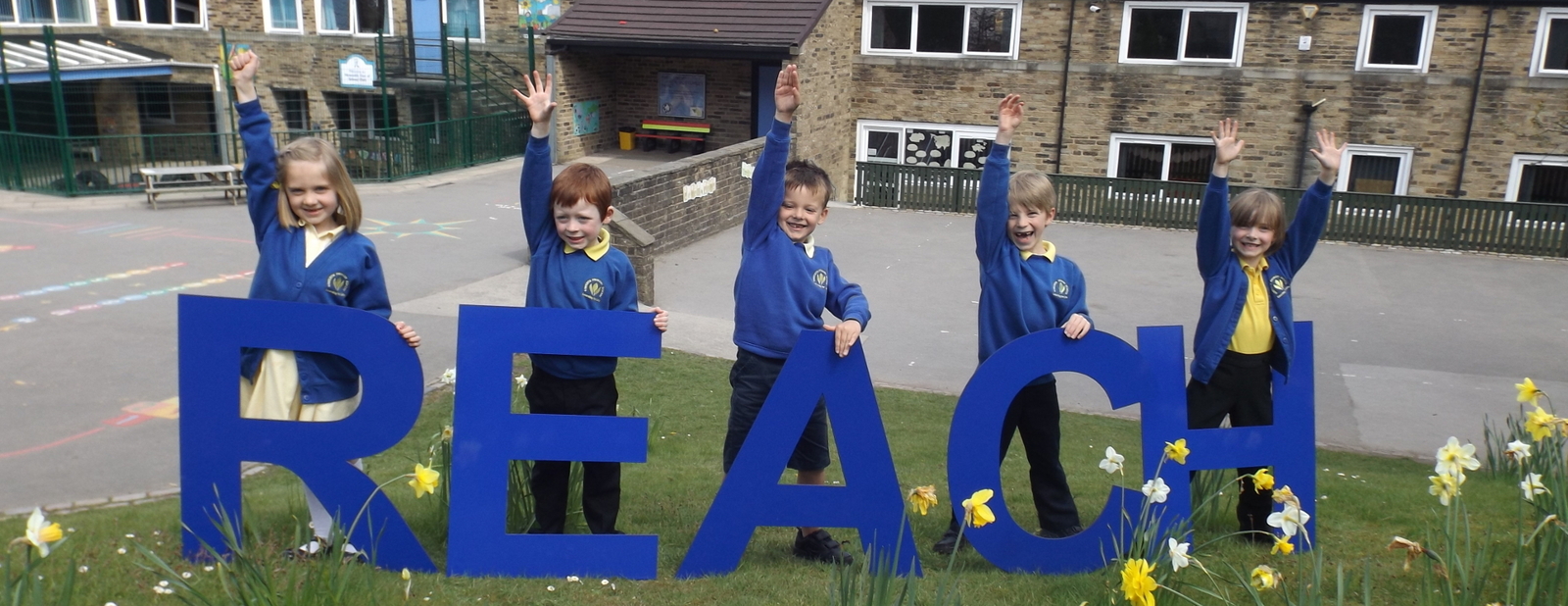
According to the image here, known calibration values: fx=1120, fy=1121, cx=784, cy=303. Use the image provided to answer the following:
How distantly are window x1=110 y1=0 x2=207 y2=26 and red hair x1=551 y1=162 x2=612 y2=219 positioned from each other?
28.3 m

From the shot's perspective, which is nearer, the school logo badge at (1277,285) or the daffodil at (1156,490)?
the daffodil at (1156,490)

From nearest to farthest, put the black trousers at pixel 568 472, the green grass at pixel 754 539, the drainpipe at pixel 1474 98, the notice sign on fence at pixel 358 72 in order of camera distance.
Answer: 1. the green grass at pixel 754 539
2. the black trousers at pixel 568 472
3. the drainpipe at pixel 1474 98
4. the notice sign on fence at pixel 358 72

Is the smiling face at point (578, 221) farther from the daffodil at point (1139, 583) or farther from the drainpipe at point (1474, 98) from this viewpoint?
the drainpipe at point (1474, 98)

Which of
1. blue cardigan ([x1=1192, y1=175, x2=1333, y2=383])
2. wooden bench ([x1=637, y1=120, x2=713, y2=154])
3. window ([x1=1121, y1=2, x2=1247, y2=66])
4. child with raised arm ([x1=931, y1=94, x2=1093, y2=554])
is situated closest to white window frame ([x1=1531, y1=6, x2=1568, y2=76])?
window ([x1=1121, y1=2, x2=1247, y2=66])

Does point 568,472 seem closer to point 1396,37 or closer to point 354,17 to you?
point 1396,37

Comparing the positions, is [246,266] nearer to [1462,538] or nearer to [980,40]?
[1462,538]

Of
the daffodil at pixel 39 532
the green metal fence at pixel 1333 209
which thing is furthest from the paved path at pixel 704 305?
the daffodil at pixel 39 532

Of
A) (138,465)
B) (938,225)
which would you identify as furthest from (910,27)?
(138,465)

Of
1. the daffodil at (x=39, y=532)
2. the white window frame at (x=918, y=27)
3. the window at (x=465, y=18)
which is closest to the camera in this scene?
the daffodil at (x=39, y=532)

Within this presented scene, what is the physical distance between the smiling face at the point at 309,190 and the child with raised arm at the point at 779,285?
1.48 metres

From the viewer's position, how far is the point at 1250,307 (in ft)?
15.0

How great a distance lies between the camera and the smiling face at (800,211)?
4.17 metres

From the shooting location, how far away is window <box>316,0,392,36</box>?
26266 millimetres

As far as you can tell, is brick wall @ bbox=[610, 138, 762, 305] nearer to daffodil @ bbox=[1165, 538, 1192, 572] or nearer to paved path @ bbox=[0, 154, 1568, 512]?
paved path @ bbox=[0, 154, 1568, 512]
